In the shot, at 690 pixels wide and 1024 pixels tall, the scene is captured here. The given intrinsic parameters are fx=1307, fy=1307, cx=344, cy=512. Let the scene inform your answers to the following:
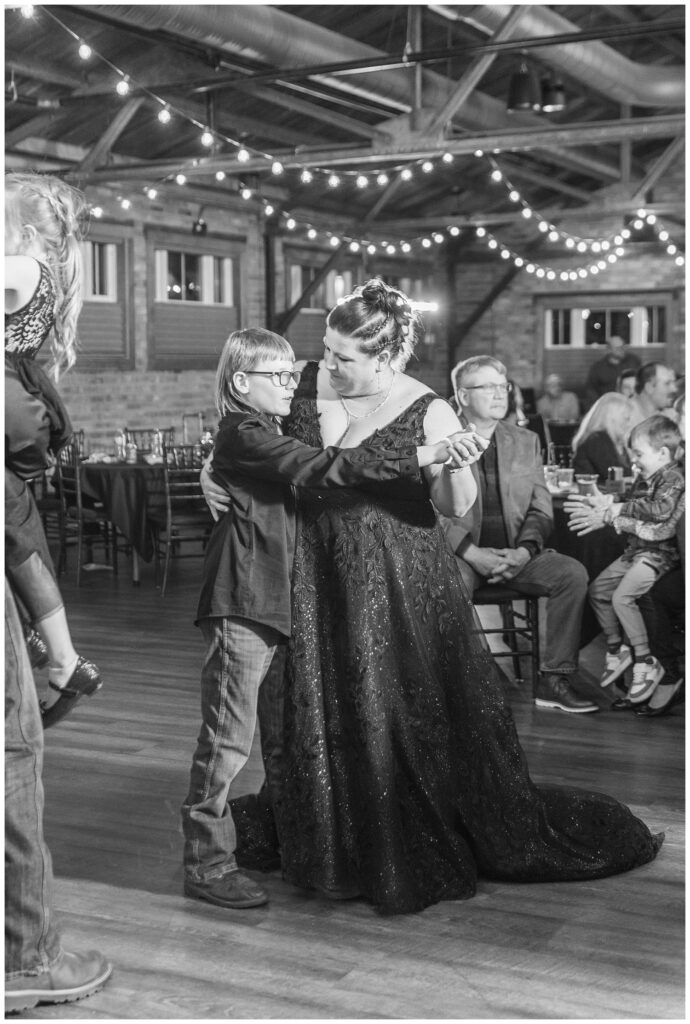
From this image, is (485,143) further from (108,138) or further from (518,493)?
(518,493)

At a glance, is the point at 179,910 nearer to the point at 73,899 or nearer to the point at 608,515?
the point at 73,899

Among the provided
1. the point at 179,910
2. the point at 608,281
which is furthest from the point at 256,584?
the point at 608,281

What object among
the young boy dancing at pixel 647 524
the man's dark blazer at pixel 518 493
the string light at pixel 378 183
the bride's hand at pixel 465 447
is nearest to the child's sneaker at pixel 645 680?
the young boy dancing at pixel 647 524

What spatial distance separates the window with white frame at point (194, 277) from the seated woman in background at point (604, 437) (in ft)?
23.9

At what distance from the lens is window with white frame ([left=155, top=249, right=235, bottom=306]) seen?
13445 mm

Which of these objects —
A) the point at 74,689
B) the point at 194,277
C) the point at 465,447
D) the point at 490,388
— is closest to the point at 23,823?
the point at 74,689

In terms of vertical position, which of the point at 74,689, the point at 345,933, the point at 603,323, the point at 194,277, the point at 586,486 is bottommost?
the point at 345,933

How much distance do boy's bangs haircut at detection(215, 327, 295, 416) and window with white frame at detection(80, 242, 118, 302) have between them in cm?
963

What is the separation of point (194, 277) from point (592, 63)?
202 inches

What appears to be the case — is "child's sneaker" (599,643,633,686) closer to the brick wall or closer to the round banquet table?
the round banquet table

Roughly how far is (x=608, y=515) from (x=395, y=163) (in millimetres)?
10508

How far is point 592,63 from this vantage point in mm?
10516

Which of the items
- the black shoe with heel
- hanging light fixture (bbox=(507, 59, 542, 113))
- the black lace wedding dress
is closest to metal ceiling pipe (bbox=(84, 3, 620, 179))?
hanging light fixture (bbox=(507, 59, 542, 113))

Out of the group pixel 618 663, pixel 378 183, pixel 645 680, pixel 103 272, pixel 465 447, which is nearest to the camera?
pixel 465 447
